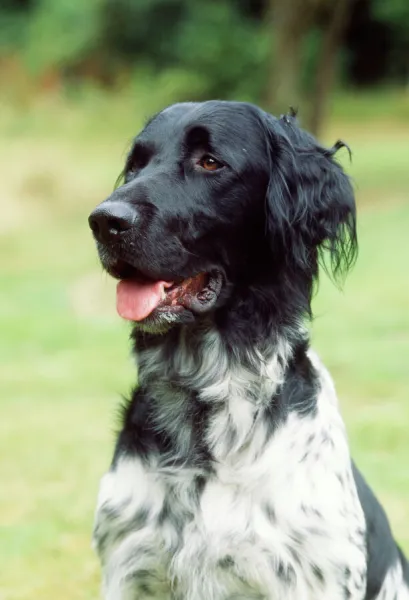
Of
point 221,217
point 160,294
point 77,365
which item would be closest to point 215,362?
point 160,294

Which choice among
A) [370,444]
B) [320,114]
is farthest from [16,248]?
[370,444]

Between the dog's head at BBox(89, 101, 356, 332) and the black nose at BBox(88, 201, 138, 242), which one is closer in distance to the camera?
the black nose at BBox(88, 201, 138, 242)

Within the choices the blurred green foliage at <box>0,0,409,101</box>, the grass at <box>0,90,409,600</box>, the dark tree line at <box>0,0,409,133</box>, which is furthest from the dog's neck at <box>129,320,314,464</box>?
the blurred green foliage at <box>0,0,409,101</box>

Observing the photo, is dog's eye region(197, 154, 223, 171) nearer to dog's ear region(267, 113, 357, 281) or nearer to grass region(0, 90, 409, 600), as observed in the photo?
dog's ear region(267, 113, 357, 281)

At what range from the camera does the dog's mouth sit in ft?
9.82

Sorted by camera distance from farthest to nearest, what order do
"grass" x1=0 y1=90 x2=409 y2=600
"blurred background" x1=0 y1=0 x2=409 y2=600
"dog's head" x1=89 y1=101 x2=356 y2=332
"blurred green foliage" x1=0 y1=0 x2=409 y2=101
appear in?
"blurred green foliage" x1=0 y1=0 x2=409 y2=101, "blurred background" x1=0 y1=0 x2=409 y2=600, "grass" x1=0 y1=90 x2=409 y2=600, "dog's head" x1=89 y1=101 x2=356 y2=332

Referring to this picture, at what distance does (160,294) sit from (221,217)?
1.02 ft

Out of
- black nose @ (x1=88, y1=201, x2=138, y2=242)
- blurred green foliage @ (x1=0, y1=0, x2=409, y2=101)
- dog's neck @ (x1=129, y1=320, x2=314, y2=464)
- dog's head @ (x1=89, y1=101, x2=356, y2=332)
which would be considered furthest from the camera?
blurred green foliage @ (x1=0, y1=0, x2=409, y2=101)

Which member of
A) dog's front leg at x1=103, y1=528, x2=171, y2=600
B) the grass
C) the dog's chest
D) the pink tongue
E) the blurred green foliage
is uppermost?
the blurred green foliage

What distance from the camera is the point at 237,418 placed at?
3.13 m

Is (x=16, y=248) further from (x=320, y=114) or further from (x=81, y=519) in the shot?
(x=81, y=519)

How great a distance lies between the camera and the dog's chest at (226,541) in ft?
9.68

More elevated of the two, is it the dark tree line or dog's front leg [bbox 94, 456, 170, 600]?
the dark tree line

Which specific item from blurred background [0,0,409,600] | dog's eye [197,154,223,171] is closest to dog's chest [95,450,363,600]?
blurred background [0,0,409,600]
